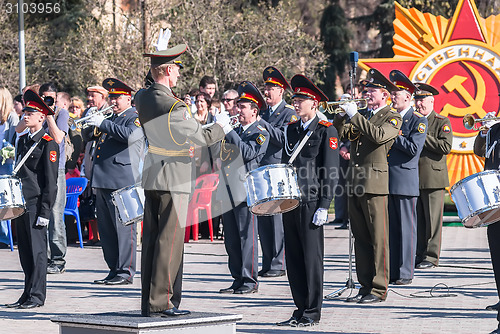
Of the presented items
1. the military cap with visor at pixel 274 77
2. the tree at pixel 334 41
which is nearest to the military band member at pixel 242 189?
the military cap with visor at pixel 274 77

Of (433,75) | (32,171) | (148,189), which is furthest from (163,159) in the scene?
(433,75)

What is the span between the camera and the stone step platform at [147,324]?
240 inches

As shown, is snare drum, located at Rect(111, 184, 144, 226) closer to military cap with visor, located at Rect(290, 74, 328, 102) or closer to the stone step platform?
military cap with visor, located at Rect(290, 74, 328, 102)

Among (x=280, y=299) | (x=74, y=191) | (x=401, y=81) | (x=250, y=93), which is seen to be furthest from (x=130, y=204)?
(x=74, y=191)

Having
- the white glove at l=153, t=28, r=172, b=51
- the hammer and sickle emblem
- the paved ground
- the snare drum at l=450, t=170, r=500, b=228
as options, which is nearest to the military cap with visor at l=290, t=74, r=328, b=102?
the snare drum at l=450, t=170, r=500, b=228

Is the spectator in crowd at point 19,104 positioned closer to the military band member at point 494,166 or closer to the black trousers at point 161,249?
the military band member at point 494,166

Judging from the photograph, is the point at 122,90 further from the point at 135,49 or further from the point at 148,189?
the point at 135,49

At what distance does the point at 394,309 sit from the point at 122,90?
391 cm

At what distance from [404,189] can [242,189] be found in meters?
1.87

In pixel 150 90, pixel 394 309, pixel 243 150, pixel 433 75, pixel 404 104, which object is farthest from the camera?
pixel 433 75

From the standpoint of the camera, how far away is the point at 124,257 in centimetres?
1034

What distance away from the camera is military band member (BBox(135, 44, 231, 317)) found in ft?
21.8

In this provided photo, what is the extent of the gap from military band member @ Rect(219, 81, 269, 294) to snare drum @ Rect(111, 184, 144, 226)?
1041 mm

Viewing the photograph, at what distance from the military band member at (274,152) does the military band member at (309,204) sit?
174 centimetres
